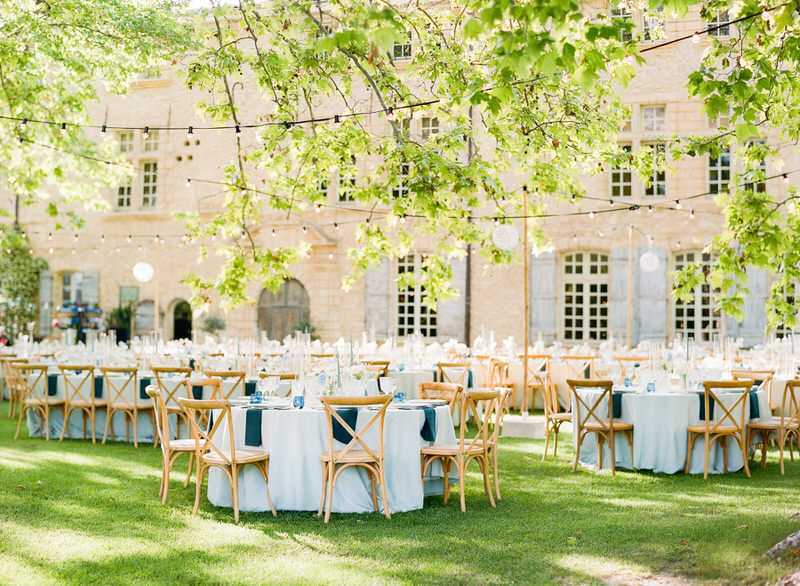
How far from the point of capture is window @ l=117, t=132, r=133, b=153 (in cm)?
2042

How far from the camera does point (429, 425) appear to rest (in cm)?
622

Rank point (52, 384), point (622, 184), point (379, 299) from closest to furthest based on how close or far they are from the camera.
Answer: point (52, 384) < point (622, 184) < point (379, 299)

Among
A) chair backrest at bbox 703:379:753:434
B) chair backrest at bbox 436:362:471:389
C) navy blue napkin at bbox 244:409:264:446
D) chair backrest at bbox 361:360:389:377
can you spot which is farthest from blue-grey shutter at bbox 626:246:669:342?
navy blue napkin at bbox 244:409:264:446

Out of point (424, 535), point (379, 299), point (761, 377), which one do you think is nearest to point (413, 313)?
point (379, 299)

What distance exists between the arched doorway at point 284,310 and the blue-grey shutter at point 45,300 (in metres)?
5.03

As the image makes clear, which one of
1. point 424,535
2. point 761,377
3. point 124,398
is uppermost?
point 761,377

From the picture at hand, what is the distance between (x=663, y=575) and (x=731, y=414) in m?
3.60

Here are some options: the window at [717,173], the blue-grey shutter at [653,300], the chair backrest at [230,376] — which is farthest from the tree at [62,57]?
the window at [717,173]

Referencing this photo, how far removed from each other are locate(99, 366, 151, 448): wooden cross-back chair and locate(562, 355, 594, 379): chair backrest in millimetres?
5200

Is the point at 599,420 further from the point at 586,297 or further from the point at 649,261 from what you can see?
the point at 586,297

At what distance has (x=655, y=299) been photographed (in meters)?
16.3

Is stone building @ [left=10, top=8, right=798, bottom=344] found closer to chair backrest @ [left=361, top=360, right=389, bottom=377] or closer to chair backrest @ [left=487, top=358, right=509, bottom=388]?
chair backrest @ [left=487, top=358, right=509, bottom=388]

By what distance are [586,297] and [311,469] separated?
38.4 feet

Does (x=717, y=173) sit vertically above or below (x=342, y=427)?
above
